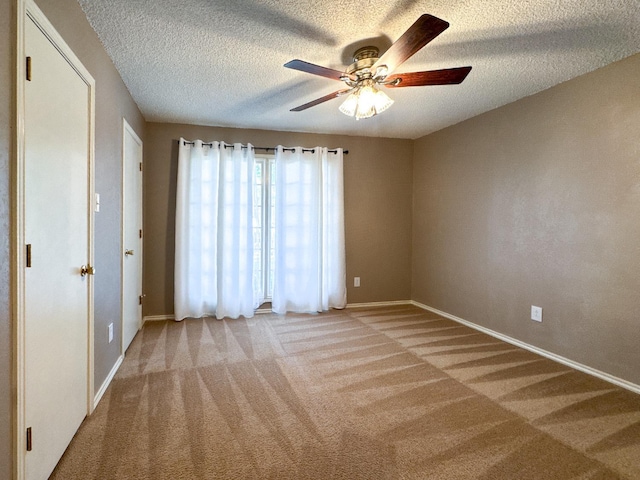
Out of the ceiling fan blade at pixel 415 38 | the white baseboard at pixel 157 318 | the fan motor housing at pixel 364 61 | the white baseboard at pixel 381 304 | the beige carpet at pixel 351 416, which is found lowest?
the beige carpet at pixel 351 416

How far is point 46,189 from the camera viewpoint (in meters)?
1.40

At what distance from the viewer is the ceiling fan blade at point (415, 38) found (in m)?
1.40

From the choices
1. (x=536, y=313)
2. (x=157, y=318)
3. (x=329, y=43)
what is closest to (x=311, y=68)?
(x=329, y=43)

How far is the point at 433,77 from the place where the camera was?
6.50 ft

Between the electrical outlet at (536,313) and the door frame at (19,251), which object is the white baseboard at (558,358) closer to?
the electrical outlet at (536,313)

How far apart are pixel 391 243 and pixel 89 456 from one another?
3.90 meters

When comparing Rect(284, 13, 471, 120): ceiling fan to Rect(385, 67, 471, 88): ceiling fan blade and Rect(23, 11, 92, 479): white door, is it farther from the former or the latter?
Rect(23, 11, 92, 479): white door

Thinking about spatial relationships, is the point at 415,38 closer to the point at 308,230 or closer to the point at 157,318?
the point at 308,230

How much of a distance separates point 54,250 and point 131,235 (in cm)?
179

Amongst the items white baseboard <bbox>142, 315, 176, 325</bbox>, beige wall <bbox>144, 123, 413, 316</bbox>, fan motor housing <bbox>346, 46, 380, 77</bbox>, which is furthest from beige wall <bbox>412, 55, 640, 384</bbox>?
white baseboard <bbox>142, 315, 176, 325</bbox>

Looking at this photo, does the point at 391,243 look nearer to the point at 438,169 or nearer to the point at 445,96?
the point at 438,169

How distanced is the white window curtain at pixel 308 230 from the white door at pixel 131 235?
1.54 meters

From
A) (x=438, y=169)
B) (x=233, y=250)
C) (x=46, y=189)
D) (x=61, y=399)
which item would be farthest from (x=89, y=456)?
(x=438, y=169)

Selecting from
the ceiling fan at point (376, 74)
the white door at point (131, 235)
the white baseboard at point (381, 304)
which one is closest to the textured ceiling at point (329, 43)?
the ceiling fan at point (376, 74)
